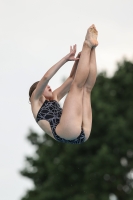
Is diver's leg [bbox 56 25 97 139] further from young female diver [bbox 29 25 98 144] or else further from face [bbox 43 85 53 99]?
face [bbox 43 85 53 99]

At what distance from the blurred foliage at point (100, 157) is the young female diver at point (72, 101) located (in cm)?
2336

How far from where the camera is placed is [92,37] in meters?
14.7

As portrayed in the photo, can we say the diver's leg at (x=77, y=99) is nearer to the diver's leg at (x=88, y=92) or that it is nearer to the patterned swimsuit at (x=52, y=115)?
the diver's leg at (x=88, y=92)

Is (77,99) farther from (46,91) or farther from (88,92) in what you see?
(46,91)

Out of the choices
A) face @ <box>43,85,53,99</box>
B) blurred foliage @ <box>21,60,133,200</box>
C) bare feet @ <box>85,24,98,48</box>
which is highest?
bare feet @ <box>85,24,98,48</box>

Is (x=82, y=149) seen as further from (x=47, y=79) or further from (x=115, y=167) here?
(x=47, y=79)

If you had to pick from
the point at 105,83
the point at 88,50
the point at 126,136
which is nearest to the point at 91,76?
the point at 88,50

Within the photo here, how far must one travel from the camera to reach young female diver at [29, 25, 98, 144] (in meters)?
14.7

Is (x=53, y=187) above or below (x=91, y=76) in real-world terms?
below

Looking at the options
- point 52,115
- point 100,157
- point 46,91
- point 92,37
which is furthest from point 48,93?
point 100,157

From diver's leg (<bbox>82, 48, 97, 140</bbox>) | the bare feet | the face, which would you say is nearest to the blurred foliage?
the face

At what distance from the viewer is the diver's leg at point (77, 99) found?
579 inches

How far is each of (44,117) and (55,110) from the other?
0.26 m

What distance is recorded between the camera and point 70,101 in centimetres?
1483
